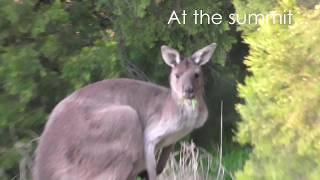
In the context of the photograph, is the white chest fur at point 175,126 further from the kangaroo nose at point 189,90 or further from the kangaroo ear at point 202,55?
the kangaroo ear at point 202,55

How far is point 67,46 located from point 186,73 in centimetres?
161

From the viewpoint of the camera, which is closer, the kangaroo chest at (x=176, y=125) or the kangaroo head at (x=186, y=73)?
the kangaroo chest at (x=176, y=125)

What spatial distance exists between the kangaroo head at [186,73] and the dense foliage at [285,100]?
2.18 m

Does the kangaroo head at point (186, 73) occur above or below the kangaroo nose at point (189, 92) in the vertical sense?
above

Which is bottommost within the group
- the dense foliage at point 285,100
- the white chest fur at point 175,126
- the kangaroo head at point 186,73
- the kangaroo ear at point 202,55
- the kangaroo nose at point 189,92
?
the white chest fur at point 175,126

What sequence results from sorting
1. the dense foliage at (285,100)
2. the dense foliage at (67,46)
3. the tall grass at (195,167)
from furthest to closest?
the dense foliage at (67,46)
the tall grass at (195,167)
the dense foliage at (285,100)

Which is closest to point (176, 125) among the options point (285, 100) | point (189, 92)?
point (189, 92)

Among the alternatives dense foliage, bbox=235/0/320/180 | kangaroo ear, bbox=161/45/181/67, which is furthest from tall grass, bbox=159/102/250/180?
dense foliage, bbox=235/0/320/180

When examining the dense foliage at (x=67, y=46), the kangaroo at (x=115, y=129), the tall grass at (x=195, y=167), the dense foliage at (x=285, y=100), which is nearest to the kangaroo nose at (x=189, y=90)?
the kangaroo at (x=115, y=129)

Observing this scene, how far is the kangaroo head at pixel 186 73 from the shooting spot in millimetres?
5930

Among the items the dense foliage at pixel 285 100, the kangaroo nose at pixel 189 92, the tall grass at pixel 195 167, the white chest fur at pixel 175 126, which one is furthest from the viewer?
the tall grass at pixel 195 167

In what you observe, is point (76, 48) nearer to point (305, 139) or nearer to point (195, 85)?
point (195, 85)

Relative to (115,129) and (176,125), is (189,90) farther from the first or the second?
(115,129)

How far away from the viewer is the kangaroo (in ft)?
18.4
